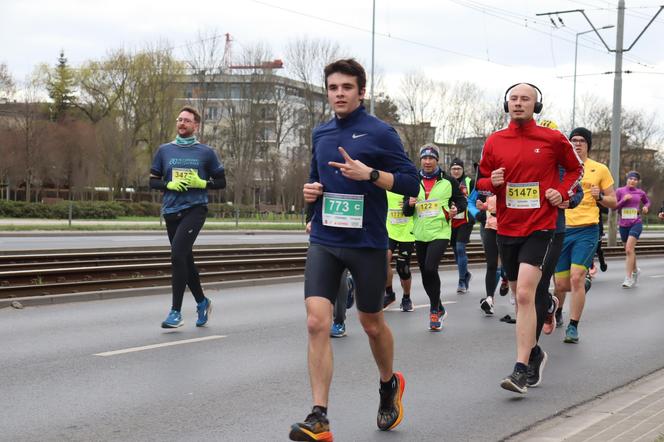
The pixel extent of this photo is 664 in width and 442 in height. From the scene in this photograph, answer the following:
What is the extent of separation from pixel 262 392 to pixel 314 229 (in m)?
1.70

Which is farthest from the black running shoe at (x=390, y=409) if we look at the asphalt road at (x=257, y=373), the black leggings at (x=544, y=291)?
the black leggings at (x=544, y=291)

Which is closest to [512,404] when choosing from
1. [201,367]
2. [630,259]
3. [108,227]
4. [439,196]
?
[201,367]

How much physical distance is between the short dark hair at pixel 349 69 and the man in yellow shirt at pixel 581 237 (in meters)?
4.40

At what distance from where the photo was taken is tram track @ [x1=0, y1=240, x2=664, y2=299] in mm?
12117

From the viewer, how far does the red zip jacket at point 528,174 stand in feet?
21.9

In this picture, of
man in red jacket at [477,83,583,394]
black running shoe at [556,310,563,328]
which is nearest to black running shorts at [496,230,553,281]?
man in red jacket at [477,83,583,394]

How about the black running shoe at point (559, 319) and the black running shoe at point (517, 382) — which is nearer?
the black running shoe at point (517, 382)

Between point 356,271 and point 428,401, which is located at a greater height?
point 356,271

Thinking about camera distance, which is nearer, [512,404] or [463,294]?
[512,404]

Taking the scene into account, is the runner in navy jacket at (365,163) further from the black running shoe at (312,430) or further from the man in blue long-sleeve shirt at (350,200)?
the black running shoe at (312,430)

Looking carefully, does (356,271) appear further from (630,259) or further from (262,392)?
(630,259)

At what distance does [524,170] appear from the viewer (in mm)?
6695

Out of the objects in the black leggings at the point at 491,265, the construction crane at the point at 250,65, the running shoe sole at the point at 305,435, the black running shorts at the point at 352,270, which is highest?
the construction crane at the point at 250,65

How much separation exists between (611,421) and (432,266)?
173 inches
